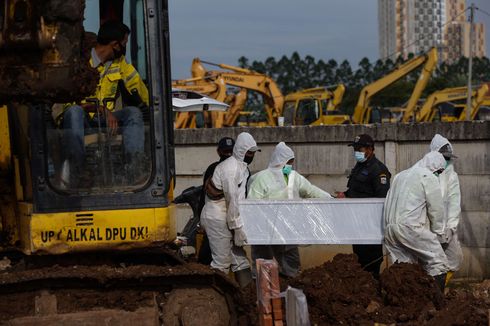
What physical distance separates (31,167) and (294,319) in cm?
204

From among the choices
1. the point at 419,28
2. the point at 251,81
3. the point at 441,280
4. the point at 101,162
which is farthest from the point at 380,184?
the point at 419,28

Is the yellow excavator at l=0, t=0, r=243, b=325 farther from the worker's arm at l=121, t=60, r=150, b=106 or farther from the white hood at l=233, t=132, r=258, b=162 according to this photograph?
the white hood at l=233, t=132, r=258, b=162

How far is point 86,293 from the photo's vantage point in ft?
23.0

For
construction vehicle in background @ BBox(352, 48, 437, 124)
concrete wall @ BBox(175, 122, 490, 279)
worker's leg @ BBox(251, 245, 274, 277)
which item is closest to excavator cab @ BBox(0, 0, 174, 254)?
worker's leg @ BBox(251, 245, 274, 277)

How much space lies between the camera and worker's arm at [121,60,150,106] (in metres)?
7.09

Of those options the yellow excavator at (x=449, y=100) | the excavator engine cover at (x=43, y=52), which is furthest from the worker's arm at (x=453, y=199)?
the yellow excavator at (x=449, y=100)

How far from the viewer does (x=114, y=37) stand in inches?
280

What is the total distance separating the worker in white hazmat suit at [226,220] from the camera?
378 inches

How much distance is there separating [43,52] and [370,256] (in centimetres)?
639

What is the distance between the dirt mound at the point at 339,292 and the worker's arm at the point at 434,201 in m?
1.05

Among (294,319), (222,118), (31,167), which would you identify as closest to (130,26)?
(31,167)

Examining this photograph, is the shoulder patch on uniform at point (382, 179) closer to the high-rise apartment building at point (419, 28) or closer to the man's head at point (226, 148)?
the man's head at point (226, 148)

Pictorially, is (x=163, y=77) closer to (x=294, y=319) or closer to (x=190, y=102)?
(x=294, y=319)

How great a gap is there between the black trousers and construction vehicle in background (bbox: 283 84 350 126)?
21515 millimetres
